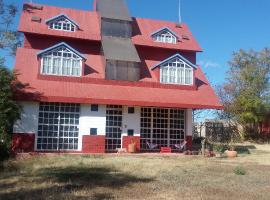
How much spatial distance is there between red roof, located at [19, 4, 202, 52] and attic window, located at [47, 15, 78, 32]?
0.41m

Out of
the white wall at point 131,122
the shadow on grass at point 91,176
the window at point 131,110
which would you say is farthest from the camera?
the window at point 131,110

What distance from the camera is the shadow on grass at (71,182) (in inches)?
423

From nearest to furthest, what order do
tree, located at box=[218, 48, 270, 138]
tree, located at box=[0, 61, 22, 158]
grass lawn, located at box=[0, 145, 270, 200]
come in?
grass lawn, located at box=[0, 145, 270, 200] → tree, located at box=[0, 61, 22, 158] → tree, located at box=[218, 48, 270, 138]

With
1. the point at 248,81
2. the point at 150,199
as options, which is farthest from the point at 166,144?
the point at 248,81

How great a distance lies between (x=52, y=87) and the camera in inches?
918

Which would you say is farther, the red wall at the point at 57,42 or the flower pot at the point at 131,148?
the red wall at the point at 57,42

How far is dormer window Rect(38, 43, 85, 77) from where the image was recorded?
2419 centimetres

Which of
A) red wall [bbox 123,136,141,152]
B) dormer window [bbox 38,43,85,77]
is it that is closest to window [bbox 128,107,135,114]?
red wall [bbox 123,136,141,152]

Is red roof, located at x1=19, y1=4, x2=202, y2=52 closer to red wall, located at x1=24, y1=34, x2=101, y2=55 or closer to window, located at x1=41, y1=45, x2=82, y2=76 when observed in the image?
red wall, located at x1=24, y1=34, x2=101, y2=55

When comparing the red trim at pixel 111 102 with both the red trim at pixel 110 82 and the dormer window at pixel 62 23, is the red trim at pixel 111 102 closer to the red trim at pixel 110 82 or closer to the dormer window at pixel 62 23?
the red trim at pixel 110 82

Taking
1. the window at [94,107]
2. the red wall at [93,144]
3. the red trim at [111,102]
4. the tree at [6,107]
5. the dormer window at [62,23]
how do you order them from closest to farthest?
the tree at [6,107]
the red trim at [111,102]
the red wall at [93,144]
the window at [94,107]
the dormer window at [62,23]

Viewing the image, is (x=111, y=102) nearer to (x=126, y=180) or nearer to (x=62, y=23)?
(x=62, y=23)

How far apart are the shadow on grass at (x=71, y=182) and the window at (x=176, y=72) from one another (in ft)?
37.4

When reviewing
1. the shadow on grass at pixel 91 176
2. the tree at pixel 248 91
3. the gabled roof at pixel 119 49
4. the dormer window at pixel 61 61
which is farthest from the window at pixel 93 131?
the tree at pixel 248 91
